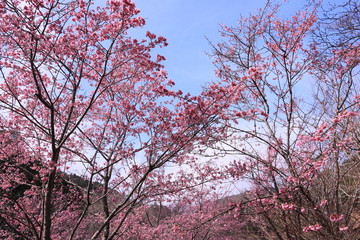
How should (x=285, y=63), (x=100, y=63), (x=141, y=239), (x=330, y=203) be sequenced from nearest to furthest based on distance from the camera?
(x=330, y=203) < (x=100, y=63) < (x=285, y=63) < (x=141, y=239)

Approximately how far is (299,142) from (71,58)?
504 centimetres

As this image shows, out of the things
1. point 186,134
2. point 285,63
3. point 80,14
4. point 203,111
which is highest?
point 80,14

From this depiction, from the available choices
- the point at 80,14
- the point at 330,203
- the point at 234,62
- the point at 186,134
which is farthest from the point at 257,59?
the point at 80,14

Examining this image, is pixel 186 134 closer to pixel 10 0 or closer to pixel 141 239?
pixel 10 0

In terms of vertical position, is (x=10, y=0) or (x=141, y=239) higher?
(x=10, y=0)

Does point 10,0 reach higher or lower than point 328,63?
higher

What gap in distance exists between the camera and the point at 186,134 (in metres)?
5.26

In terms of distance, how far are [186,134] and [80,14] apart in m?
3.08

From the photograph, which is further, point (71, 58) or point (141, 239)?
point (141, 239)

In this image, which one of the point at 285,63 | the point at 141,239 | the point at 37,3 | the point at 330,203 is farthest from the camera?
the point at 141,239

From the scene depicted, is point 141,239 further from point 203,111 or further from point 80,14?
point 80,14

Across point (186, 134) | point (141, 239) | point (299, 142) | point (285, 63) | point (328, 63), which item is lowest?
point (141, 239)

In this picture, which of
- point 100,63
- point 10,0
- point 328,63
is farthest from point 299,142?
point 10,0

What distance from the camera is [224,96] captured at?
4984 mm
